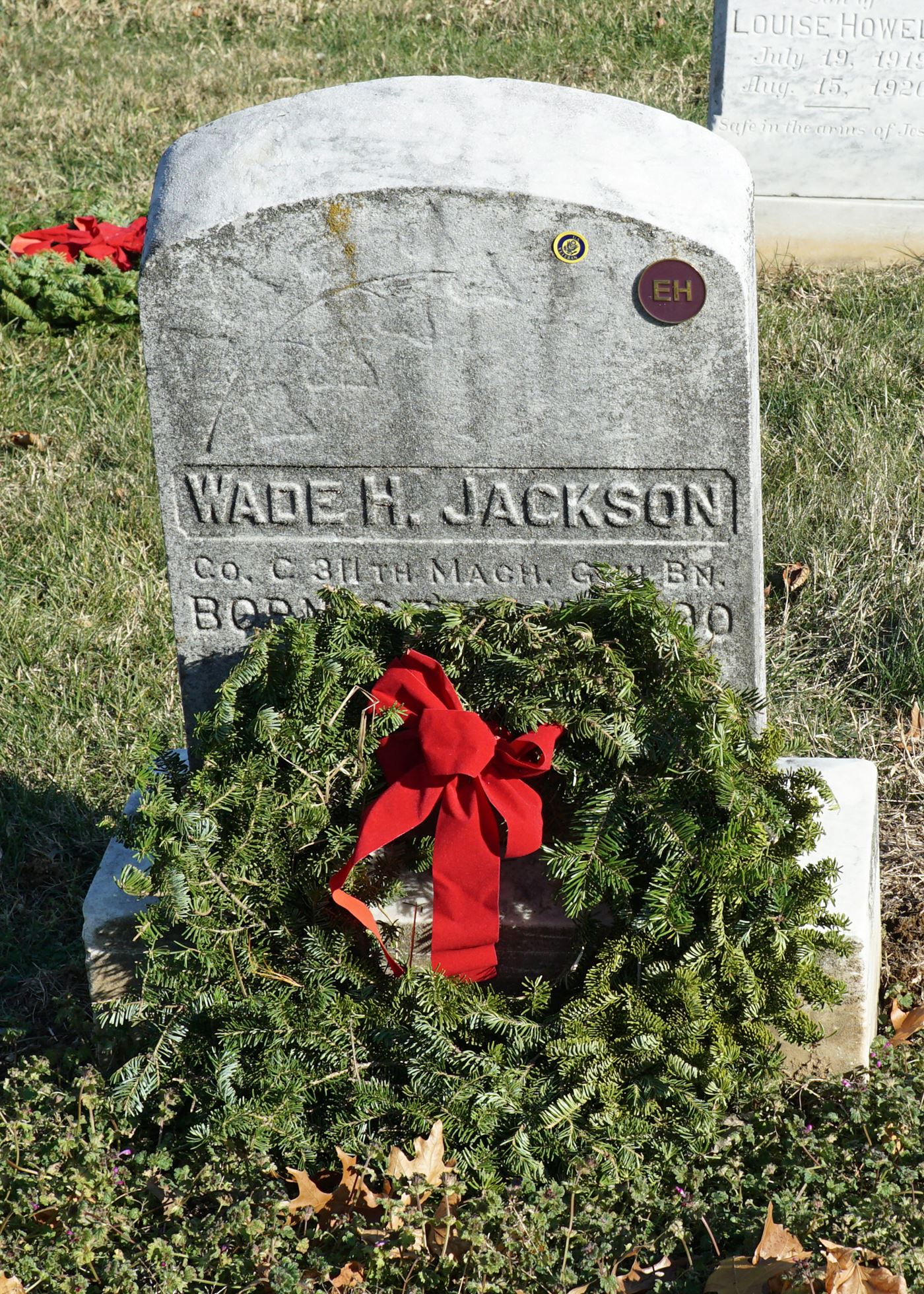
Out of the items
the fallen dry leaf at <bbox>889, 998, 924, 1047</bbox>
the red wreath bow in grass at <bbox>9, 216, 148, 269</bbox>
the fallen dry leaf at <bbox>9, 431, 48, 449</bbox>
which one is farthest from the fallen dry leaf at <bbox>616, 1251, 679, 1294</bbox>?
the red wreath bow in grass at <bbox>9, 216, 148, 269</bbox>

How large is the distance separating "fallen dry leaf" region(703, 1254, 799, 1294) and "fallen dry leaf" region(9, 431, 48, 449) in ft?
12.6

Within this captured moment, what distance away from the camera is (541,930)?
8.34 ft

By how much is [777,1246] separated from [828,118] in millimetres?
5274

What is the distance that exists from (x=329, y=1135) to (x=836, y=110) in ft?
17.4

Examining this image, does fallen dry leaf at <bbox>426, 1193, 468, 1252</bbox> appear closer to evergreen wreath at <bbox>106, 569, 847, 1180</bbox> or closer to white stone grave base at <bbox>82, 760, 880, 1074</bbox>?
evergreen wreath at <bbox>106, 569, 847, 1180</bbox>

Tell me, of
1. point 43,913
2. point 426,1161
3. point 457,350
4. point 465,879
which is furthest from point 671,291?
point 43,913

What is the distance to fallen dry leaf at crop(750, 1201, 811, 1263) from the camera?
2.13 metres

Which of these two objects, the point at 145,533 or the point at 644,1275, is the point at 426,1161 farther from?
the point at 145,533

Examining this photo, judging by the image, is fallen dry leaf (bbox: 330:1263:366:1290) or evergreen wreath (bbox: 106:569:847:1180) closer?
fallen dry leaf (bbox: 330:1263:366:1290)

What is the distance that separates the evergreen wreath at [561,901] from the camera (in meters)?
2.28

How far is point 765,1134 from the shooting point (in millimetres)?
2424

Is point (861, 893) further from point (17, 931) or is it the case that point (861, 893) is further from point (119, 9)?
point (119, 9)

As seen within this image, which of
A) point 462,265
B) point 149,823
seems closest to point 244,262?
point 462,265

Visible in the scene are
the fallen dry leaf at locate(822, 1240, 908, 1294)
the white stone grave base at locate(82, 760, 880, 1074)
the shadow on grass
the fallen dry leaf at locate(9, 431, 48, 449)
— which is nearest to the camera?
the fallen dry leaf at locate(822, 1240, 908, 1294)
